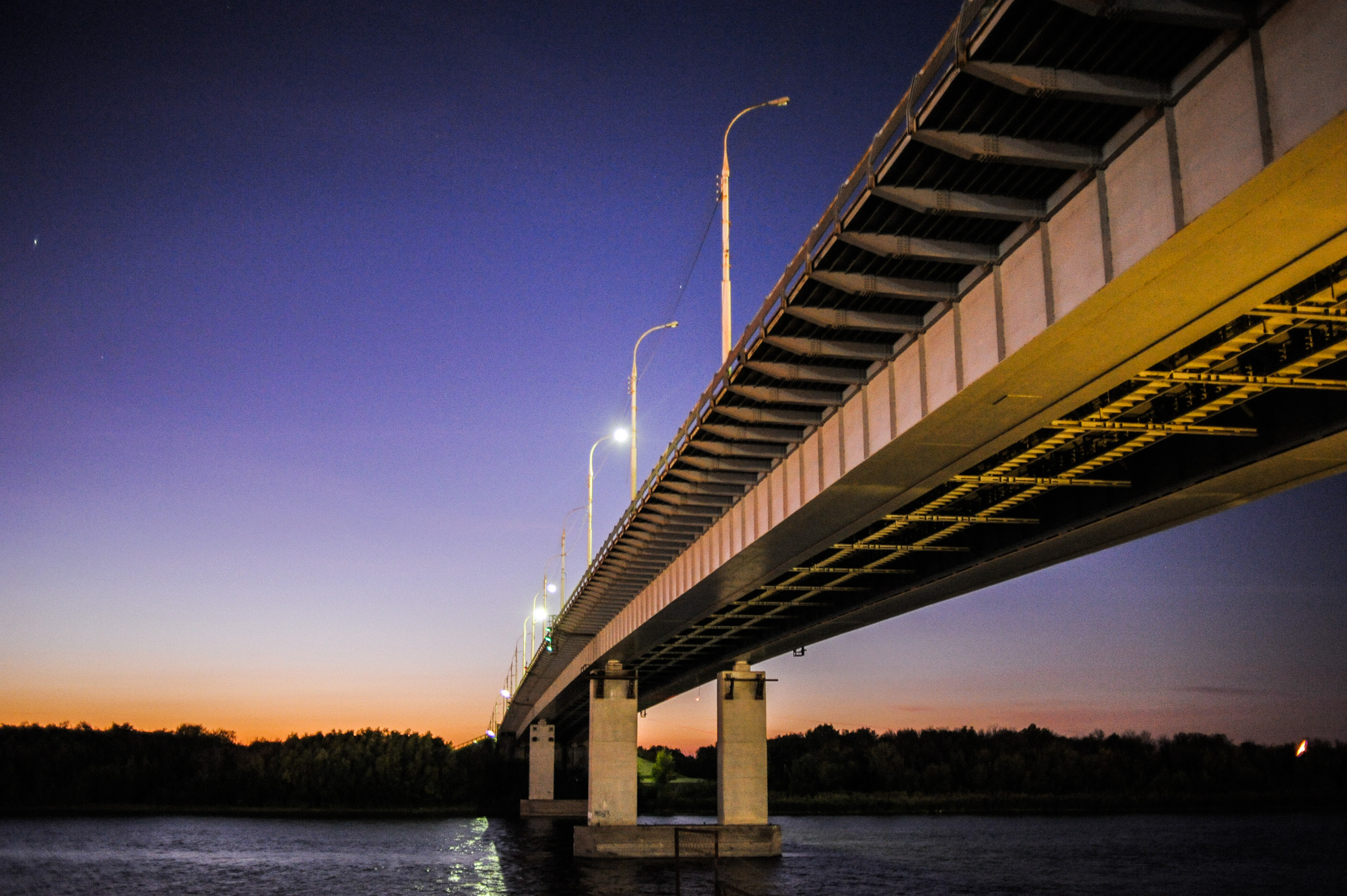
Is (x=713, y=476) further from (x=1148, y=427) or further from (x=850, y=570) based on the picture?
(x=1148, y=427)

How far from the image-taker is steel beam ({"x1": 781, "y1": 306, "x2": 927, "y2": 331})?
19297 mm

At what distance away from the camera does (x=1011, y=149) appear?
13.9 m

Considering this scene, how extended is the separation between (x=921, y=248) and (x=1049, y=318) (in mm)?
2216

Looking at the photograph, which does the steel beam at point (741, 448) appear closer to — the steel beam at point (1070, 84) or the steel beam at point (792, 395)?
the steel beam at point (792, 395)

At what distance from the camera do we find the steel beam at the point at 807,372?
72.6 ft

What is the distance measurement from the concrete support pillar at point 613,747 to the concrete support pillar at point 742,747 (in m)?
4.81

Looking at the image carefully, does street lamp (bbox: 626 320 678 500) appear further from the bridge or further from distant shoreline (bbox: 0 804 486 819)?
distant shoreline (bbox: 0 804 486 819)

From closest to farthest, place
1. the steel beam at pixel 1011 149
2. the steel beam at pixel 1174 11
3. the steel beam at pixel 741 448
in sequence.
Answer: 1. the steel beam at pixel 1174 11
2. the steel beam at pixel 1011 149
3. the steel beam at pixel 741 448

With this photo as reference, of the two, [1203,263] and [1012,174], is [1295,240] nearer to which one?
[1203,263]

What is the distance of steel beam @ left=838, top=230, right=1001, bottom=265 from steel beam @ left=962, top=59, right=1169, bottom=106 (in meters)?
3.95

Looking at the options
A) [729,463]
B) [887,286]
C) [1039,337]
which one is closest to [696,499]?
[729,463]

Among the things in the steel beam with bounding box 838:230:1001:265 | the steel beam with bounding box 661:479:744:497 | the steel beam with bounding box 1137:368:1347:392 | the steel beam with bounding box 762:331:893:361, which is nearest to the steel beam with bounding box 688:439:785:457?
the steel beam with bounding box 661:479:744:497

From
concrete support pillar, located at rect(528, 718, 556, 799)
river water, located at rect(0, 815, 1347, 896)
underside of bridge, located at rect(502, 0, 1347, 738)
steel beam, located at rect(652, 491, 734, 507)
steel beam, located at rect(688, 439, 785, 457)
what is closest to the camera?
underside of bridge, located at rect(502, 0, 1347, 738)

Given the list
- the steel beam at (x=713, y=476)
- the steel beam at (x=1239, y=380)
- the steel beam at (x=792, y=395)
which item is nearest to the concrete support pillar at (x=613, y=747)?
the steel beam at (x=713, y=476)
